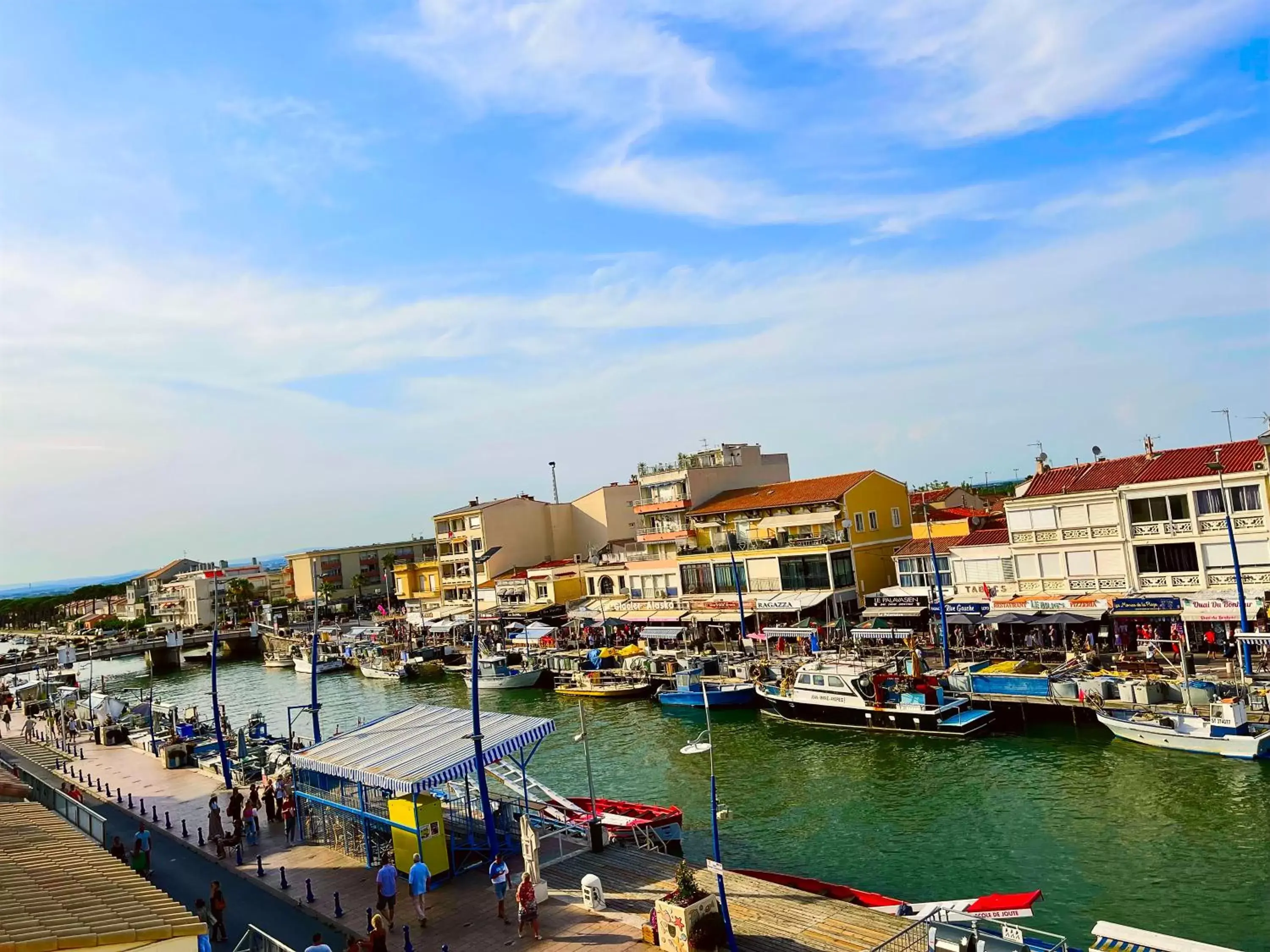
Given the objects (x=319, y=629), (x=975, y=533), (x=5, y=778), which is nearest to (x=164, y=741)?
(x=5, y=778)

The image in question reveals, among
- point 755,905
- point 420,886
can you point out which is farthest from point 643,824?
point 420,886

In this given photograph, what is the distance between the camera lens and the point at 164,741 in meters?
43.1

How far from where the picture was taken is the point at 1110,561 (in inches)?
1815

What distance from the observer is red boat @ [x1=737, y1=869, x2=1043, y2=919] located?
1662 centimetres

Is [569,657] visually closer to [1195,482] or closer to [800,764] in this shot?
[800,764]

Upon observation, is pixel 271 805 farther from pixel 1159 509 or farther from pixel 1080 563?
pixel 1159 509

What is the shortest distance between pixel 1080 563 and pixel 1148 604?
15.7 ft

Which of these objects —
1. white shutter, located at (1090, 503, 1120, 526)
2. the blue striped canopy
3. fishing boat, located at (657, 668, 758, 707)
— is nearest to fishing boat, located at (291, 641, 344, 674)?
fishing boat, located at (657, 668, 758, 707)

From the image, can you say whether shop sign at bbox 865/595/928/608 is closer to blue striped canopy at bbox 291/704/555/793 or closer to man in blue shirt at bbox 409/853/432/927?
blue striped canopy at bbox 291/704/555/793

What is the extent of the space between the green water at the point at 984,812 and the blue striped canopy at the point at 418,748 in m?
7.31

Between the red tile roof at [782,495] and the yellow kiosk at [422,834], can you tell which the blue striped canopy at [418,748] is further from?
the red tile roof at [782,495]

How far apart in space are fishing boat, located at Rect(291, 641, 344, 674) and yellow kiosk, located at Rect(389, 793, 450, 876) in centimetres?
A: 6388

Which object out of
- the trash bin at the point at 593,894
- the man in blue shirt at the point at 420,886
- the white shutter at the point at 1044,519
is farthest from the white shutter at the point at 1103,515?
the man in blue shirt at the point at 420,886

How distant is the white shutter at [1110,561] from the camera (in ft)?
150
